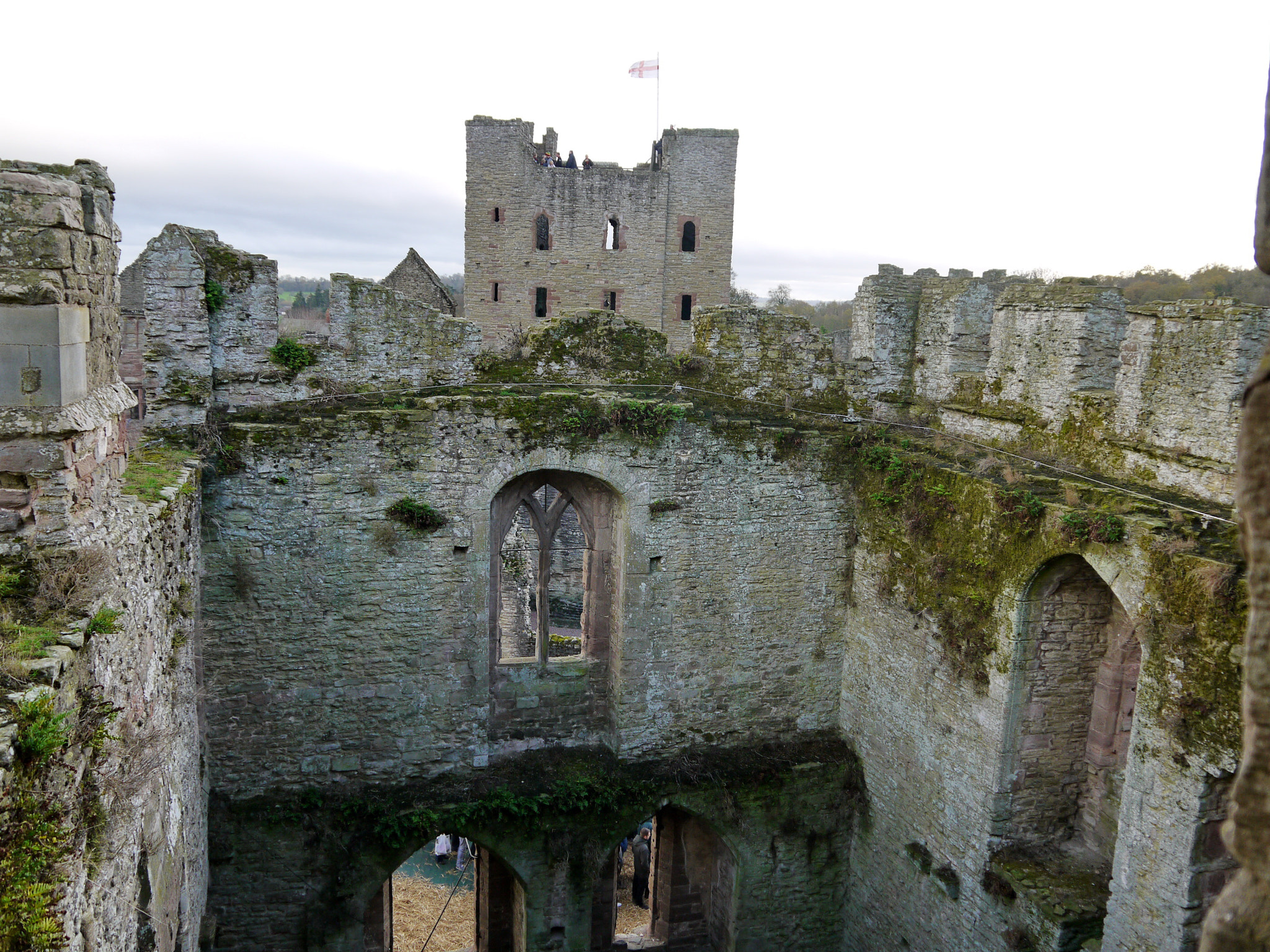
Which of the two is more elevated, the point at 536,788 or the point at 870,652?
the point at 870,652

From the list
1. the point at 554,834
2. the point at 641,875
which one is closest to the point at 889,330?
the point at 554,834

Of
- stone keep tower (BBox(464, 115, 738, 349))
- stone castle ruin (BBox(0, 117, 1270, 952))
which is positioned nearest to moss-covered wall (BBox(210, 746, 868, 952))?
stone castle ruin (BBox(0, 117, 1270, 952))

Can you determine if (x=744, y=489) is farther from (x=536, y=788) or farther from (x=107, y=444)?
(x=107, y=444)

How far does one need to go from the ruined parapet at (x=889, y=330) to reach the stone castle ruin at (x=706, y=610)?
0.14 feet

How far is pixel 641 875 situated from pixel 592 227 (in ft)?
60.3

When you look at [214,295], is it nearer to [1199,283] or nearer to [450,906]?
[450,906]

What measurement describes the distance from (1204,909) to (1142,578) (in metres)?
2.51

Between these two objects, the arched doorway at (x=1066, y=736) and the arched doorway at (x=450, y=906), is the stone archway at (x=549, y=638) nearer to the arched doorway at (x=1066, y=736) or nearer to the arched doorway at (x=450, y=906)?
the arched doorway at (x=450, y=906)

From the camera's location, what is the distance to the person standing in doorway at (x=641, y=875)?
1505cm

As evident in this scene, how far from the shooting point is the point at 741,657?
11.1m

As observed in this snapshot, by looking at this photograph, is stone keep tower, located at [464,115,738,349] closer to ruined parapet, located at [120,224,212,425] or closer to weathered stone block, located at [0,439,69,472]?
ruined parapet, located at [120,224,212,425]

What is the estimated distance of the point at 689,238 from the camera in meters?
27.9

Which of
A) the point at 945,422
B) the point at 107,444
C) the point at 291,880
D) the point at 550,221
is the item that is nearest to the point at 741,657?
the point at 945,422

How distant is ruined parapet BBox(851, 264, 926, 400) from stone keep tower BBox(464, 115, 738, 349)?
609 inches
